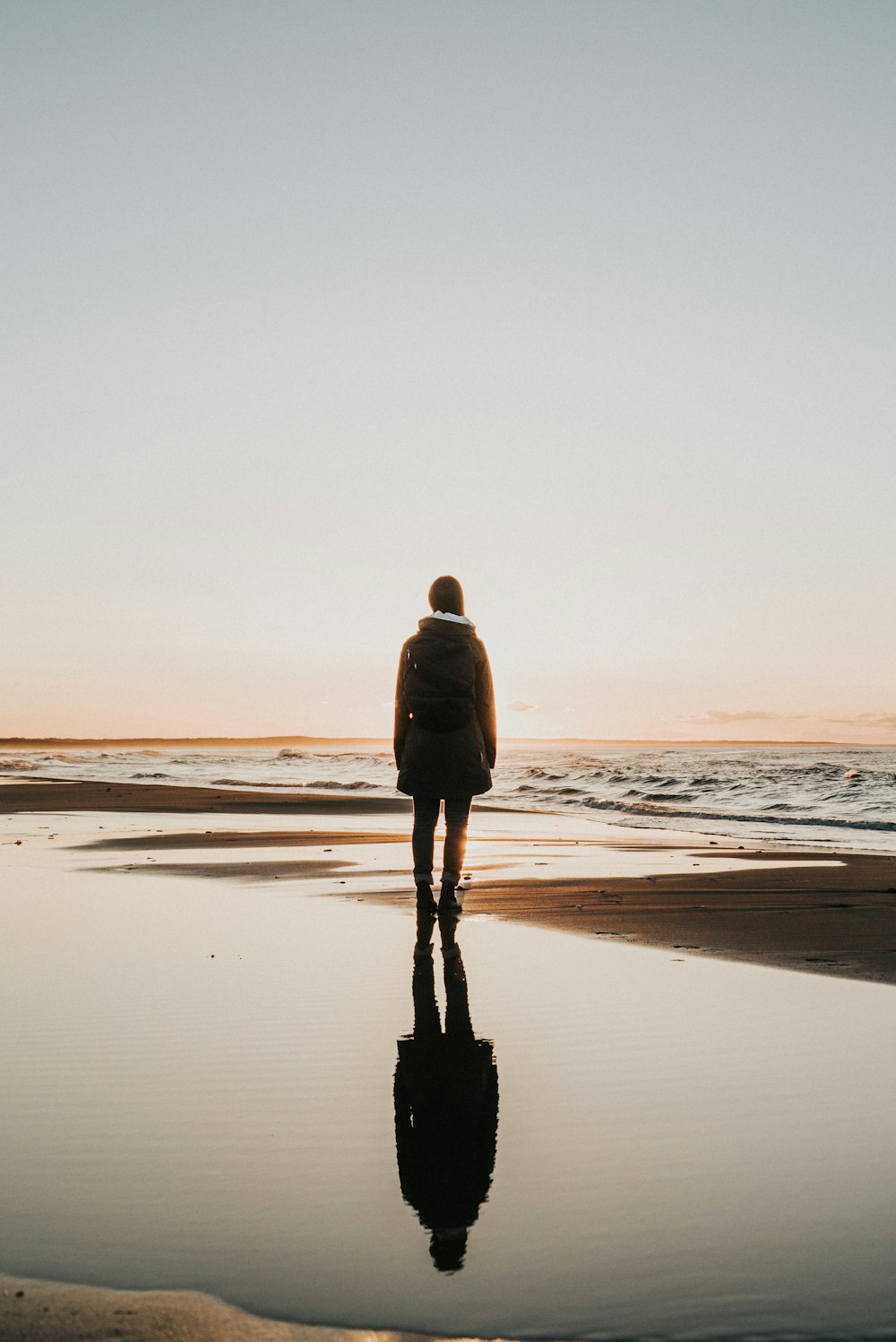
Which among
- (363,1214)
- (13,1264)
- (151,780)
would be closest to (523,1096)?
(363,1214)

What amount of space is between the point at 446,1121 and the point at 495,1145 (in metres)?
0.23

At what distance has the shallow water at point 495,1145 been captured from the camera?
202 centimetres

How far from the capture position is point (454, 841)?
24.1ft

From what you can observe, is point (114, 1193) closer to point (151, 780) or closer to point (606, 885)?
point (606, 885)

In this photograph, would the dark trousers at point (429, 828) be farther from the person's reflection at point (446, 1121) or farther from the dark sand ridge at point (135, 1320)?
the dark sand ridge at point (135, 1320)

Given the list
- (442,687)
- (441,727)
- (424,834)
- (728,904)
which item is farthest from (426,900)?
(728,904)

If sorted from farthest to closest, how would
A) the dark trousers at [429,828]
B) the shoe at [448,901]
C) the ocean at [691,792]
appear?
the ocean at [691,792]
the dark trousers at [429,828]
the shoe at [448,901]

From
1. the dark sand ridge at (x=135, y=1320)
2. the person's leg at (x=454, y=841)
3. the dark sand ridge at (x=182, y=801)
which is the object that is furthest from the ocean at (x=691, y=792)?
the dark sand ridge at (x=135, y=1320)

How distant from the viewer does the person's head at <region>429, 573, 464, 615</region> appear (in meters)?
7.85

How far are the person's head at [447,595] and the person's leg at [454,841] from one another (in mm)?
1278

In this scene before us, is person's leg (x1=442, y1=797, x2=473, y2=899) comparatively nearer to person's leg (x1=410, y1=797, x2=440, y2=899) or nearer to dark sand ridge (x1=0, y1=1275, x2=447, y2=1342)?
person's leg (x1=410, y1=797, x2=440, y2=899)

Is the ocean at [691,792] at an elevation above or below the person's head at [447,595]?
below

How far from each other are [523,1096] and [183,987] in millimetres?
1963

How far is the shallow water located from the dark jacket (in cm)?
230
